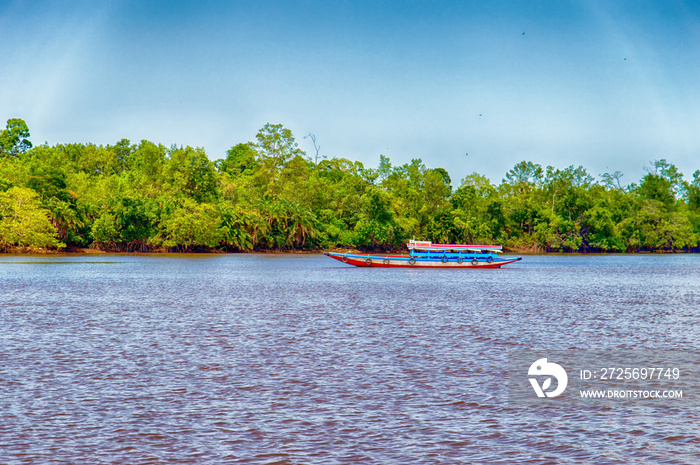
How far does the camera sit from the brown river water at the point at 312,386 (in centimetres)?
943

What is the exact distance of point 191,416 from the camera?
1105 centimetres

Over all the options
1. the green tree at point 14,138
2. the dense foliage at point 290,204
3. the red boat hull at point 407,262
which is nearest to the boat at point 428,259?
the red boat hull at point 407,262

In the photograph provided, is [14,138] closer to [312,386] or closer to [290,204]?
[290,204]

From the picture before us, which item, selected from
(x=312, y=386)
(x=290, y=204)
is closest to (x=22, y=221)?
(x=290, y=204)

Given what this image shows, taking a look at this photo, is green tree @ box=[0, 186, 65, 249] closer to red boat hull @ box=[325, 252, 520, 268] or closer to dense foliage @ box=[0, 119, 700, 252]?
dense foliage @ box=[0, 119, 700, 252]

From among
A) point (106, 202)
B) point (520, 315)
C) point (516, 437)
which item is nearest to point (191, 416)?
point (516, 437)

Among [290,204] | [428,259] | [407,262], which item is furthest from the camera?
[290,204]

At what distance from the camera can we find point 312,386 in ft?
43.6

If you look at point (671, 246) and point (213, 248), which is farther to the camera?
point (671, 246)

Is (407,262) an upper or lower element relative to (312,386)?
upper

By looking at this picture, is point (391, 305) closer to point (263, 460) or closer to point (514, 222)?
point (263, 460)

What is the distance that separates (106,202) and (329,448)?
325 ft

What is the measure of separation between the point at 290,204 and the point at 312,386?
9994cm

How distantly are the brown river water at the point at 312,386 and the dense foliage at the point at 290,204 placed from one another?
7206 centimetres
